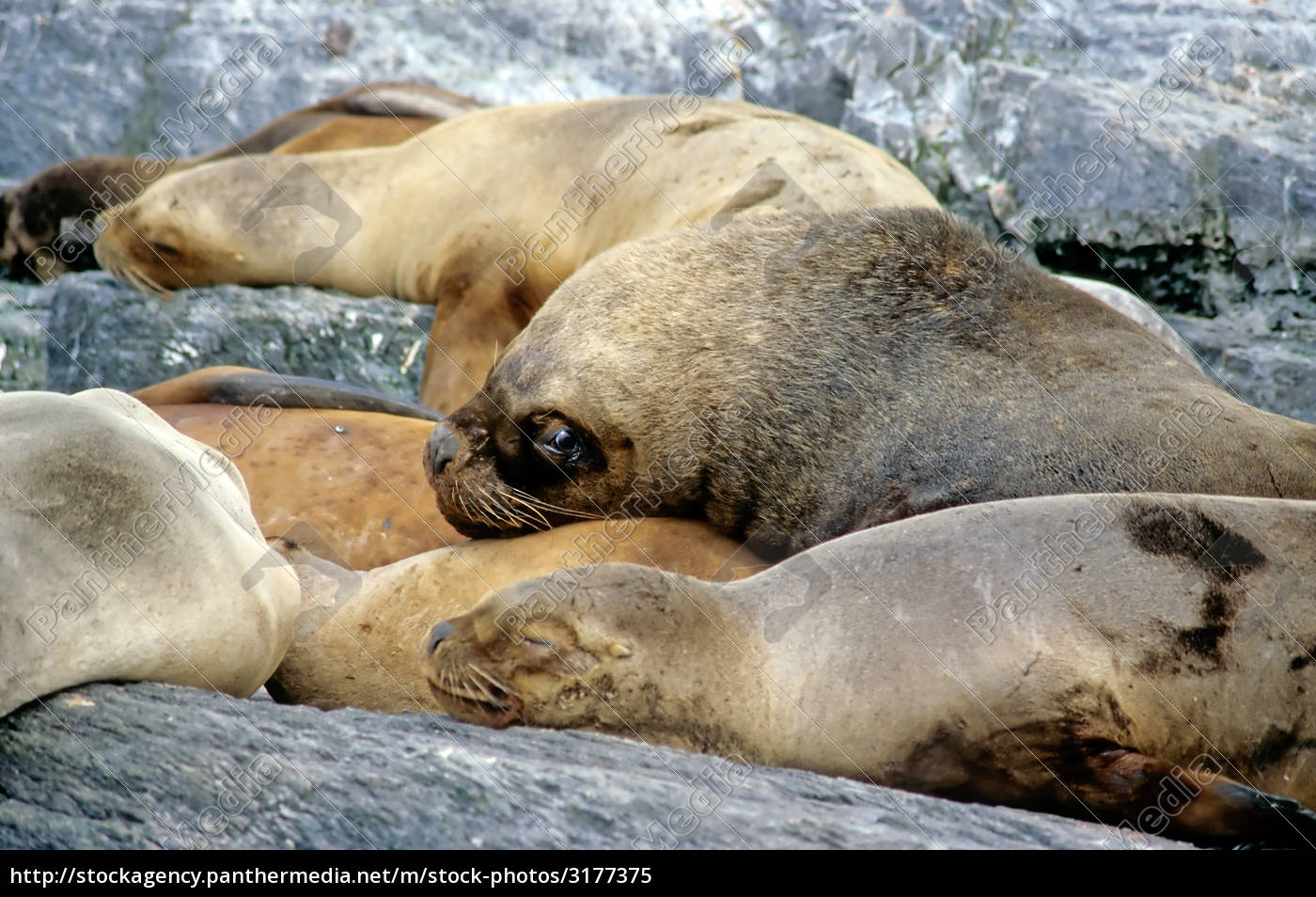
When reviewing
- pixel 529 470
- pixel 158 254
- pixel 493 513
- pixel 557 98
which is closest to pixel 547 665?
pixel 493 513

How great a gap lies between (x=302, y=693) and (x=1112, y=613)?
5.88 ft

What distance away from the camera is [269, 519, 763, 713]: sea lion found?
3145mm

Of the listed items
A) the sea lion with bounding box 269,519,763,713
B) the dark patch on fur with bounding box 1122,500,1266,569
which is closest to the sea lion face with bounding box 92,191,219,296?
the sea lion with bounding box 269,519,763,713

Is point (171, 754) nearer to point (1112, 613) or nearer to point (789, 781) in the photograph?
point (789, 781)

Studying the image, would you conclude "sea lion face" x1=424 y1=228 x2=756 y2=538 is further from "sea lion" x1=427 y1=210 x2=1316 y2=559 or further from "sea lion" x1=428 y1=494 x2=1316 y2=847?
"sea lion" x1=428 y1=494 x2=1316 y2=847

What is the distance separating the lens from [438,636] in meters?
2.45

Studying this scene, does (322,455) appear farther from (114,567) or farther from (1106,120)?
(1106,120)

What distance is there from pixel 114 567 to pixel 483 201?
3.65m

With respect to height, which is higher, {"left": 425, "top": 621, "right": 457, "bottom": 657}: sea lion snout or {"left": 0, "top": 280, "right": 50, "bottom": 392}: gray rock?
{"left": 425, "top": 621, "right": 457, "bottom": 657}: sea lion snout

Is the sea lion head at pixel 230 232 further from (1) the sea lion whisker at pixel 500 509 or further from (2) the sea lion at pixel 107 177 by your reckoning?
(1) the sea lion whisker at pixel 500 509

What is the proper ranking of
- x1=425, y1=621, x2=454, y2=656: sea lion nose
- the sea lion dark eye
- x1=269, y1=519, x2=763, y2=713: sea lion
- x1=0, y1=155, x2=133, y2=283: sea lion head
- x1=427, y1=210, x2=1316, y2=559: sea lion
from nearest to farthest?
x1=425, y1=621, x2=454, y2=656: sea lion nose → x1=269, y1=519, x2=763, y2=713: sea lion → x1=427, y1=210, x2=1316, y2=559: sea lion → the sea lion dark eye → x1=0, y1=155, x2=133, y2=283: sea lion head

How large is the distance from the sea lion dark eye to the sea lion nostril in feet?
0.84

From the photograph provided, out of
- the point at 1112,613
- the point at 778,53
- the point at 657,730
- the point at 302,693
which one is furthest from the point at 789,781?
the point at 778,53

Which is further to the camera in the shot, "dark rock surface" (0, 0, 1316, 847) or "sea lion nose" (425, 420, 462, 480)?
"sea lion nose" (425, 420, 462, 480)
